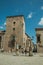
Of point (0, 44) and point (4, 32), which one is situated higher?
point (4, 32)

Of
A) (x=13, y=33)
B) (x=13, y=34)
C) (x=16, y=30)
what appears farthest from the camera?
Answer: (x=13, y=33)

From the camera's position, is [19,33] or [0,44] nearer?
[19,33]

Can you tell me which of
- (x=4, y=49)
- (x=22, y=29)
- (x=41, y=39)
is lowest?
(x=4, y=49)

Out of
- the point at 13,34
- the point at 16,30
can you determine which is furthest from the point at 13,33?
the point at 16,30

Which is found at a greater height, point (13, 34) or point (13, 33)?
point (13, 33)

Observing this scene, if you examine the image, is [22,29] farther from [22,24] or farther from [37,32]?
[37,32]

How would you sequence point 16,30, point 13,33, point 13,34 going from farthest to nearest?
point 13,33 < point 13,34 < point 16,30

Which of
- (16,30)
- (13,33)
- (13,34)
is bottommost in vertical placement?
(13,34)

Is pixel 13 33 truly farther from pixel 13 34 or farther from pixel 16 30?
pixel 16 30

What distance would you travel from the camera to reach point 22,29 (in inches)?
1945

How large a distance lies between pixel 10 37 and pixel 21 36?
3984 millimetres

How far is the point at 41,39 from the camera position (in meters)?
50.2

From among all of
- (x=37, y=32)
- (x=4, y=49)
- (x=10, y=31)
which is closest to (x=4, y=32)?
(x=10, y=31)

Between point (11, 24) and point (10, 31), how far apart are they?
241cm
